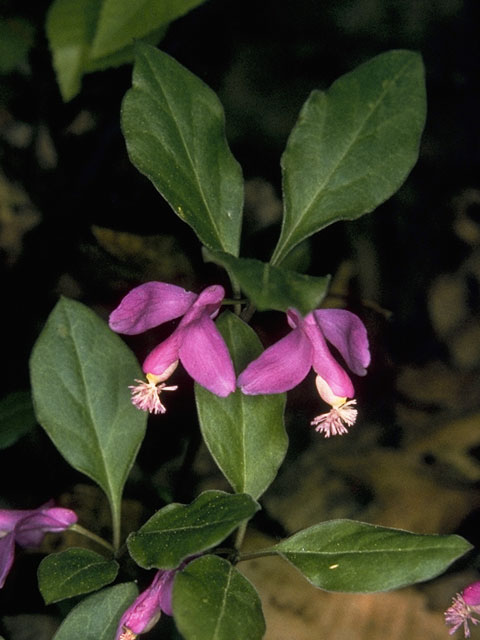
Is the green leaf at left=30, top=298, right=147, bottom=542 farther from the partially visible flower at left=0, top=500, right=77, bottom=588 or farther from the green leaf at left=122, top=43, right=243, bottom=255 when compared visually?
the green leaf at left=122, top=43, right=243, bottom=255

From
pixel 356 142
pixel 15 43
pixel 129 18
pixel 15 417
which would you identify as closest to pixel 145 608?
pixel 15 417

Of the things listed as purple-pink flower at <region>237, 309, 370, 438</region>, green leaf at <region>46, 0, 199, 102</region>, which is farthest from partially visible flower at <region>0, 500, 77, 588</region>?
green leaf at <region>46, 0, 199, 102</region>

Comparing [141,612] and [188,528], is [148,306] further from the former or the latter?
[141,612]

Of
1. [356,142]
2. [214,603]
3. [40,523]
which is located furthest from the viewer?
[40,523]

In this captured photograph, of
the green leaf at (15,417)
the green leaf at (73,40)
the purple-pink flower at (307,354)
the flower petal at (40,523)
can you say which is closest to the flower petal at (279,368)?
the purple-pink flower at (307,354)

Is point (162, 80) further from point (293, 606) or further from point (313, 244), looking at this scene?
point (293, 606)

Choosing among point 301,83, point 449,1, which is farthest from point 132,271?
point 449,1

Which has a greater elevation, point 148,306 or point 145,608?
point 148,306

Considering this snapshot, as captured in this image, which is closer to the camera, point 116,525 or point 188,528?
point 188,528
